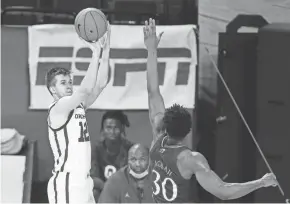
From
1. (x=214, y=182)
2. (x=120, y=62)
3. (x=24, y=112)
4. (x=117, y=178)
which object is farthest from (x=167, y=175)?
(x=24, y=112)

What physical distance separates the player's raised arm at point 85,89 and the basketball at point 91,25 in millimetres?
107

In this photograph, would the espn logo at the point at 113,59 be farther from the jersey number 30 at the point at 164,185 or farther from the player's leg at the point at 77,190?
the player's leg at the point at 77,190

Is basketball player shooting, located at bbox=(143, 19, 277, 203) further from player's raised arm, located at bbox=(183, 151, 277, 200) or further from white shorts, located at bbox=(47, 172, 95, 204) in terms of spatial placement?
white shorts, located at bbox=(47, 172, 95, 204)

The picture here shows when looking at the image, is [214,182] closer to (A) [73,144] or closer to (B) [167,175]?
(B) [167,175]

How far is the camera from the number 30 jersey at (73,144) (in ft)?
16.8

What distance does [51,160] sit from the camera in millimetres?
7309

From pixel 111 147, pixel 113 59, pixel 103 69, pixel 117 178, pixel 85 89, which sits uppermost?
pixel 113 59

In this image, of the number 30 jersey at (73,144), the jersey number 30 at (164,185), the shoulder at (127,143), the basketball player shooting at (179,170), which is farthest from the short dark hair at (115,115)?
the number 30 jersey at (73,144)

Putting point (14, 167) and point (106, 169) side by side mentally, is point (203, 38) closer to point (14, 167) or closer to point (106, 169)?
point (106, 169)

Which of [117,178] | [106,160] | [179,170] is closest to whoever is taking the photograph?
[179,170]

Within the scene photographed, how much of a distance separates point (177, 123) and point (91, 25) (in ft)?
2.79

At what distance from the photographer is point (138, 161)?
22.4ft

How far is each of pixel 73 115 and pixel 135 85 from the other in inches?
83.4

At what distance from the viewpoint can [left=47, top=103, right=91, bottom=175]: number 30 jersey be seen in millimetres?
5129
